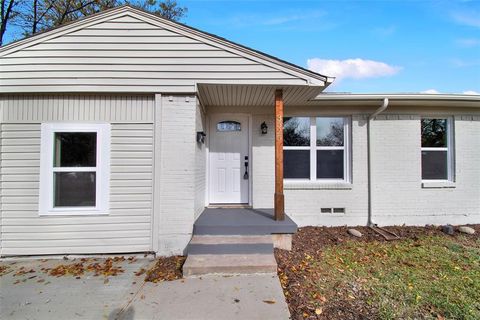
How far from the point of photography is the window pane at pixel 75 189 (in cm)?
454

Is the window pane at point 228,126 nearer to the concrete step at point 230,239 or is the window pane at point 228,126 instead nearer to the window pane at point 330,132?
the window pane at point 330,132

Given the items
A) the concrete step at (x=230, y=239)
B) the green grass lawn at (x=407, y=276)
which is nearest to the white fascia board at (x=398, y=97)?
the green grass lawn at (x=407, y=276)

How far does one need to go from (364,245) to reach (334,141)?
8.00 feet

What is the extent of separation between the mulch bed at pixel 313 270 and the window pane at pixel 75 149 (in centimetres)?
353

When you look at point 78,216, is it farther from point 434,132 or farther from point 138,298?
point 434,132

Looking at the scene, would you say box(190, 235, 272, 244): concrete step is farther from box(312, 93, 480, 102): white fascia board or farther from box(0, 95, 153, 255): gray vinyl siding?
box(312, 93, 480, 102): white fascia board

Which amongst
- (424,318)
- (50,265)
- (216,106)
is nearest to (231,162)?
(216,106)

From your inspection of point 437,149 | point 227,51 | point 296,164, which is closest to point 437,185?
point 437,149

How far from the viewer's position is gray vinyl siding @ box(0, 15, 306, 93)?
4.46 m

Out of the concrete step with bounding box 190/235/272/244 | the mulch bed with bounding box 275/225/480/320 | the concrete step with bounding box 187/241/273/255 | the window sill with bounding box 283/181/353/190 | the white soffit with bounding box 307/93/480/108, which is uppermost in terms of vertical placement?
the white soffit with bounding box 307/93/480/108

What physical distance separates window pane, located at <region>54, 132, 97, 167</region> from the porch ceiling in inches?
82.1

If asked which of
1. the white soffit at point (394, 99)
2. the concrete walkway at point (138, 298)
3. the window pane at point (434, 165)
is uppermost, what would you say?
the white soffit at point (394, 99)

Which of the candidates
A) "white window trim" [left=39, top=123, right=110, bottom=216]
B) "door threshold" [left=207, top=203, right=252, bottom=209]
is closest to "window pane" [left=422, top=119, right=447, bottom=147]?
"door threshold" [left=207, top=203, right=252, bottom=209]

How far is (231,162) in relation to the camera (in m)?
6.30
